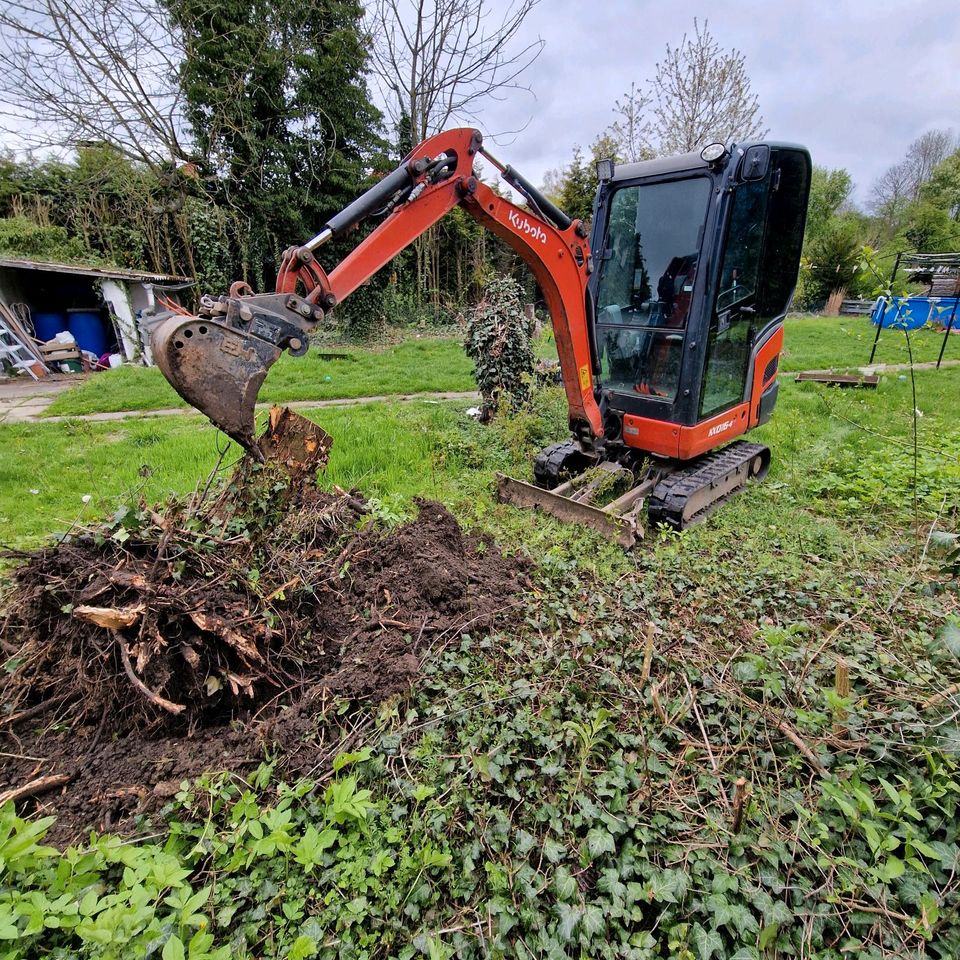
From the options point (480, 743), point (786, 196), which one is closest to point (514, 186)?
point (786, 196)

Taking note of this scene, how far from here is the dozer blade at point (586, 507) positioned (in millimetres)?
3840

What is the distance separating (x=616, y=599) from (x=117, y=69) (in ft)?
51.9

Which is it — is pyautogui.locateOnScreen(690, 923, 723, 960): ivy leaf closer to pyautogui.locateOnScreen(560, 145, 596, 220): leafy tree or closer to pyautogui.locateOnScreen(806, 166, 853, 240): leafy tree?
pyautogui.locateOnScreen(560, 145, 596, 220): leafy tree

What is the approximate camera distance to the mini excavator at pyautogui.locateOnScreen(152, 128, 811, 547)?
10.1 ft

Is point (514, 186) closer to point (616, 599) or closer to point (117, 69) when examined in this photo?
point (616, 599)

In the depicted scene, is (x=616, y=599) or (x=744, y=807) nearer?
(x=744, y=807)

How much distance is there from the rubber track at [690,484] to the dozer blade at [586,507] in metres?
0.18

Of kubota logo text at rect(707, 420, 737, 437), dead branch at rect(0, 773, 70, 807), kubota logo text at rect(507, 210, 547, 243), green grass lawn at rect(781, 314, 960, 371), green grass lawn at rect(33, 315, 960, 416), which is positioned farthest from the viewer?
green grass lawn at rect(781, 314, 960, 371)

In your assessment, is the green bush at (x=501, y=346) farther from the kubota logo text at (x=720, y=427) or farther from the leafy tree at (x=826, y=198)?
the leafy tree at (x=826, y=198)

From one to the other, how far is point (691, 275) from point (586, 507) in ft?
6.31

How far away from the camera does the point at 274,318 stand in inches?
99.4

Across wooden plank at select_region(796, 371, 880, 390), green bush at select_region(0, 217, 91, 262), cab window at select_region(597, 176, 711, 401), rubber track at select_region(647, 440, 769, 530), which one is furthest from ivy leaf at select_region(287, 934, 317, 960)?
green bush at select_region(0, 217, 91, 262)

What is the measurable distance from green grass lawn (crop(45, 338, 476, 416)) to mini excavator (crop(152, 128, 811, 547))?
11.1ft

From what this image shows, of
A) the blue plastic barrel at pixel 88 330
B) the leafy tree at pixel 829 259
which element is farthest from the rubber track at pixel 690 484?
the leafy tree at pixel 829 259
